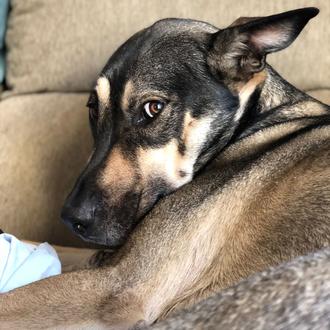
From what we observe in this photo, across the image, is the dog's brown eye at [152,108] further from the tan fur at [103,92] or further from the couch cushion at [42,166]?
the couch cushion at [42,166]

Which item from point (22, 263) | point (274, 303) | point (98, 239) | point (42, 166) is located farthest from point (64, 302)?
point (42, 166)

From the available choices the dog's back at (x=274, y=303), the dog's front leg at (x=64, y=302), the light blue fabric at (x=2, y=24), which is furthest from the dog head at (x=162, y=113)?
the light blue fabric at (x=2, y=24)

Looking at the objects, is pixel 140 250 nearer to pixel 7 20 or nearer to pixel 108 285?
pixel 108 285

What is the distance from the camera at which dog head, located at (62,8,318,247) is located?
1565mm

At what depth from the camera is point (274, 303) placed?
1.00m

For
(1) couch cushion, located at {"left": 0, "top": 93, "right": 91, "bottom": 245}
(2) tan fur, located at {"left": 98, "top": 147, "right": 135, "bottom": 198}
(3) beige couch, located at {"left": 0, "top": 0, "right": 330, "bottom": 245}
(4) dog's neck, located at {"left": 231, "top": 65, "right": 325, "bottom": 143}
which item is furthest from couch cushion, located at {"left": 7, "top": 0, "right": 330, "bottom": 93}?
(2) tan fur, located at {"left": 98, "top": 147, "right": 135, "bottom": 198}

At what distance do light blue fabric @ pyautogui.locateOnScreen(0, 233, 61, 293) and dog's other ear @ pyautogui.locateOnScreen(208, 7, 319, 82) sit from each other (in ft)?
2.00

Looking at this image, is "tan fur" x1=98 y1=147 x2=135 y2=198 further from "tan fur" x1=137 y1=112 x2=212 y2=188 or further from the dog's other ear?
the dog's other ear

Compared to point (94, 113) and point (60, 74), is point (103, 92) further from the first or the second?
point (60, 74)

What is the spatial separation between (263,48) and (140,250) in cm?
54

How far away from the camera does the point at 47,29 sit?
2471 millimetres

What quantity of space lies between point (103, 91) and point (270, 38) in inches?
15.7

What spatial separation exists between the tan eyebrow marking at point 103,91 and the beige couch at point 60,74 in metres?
0.63

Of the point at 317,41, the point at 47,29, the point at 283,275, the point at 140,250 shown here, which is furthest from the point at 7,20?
the point at 283,275
